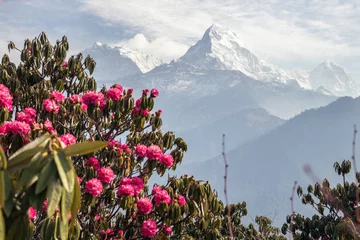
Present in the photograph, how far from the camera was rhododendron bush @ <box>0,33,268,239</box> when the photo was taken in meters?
1.95

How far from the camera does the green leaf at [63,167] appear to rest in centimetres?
182

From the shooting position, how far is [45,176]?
1.84 m

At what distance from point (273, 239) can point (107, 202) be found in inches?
405

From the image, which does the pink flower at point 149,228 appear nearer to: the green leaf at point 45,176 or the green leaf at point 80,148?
the green leaf at point 80,148

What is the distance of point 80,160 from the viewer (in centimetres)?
786

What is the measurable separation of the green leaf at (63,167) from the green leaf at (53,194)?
43 millimetres

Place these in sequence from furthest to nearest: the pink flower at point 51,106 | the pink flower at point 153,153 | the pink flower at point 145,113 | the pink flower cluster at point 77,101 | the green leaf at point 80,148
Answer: the pink flower at point 145,113
the pink flower cluster at point 77,101
the pink flower at point 51,106
the pink flower at point 153,153
the green leaf at point 80,148

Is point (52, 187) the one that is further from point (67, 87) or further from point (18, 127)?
point (67, 87)

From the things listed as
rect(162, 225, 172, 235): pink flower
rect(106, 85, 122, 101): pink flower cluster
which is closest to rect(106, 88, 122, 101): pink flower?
rect(106, 85, 122, 101): pink flower cluster

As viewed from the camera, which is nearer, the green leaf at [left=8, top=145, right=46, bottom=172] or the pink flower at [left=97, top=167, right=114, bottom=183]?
the green leaf at [left=8, top=145, right=46, bottom=172]

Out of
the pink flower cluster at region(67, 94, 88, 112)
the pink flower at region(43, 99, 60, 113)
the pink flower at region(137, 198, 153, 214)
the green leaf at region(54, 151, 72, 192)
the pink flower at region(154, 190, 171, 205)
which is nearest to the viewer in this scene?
the green leaf at region(54, 151, 72, 192)

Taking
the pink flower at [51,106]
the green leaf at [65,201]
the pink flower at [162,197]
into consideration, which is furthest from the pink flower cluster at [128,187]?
the green leaf at [65,201]

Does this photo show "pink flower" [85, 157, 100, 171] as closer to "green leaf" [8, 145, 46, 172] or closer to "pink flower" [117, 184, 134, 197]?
"pink flower" [117, 184, 134, 197]

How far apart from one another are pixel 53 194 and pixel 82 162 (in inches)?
240
